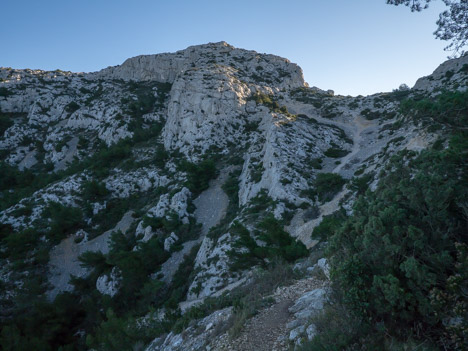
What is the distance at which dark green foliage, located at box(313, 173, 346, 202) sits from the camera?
17.5 m

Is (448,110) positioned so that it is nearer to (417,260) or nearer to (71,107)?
(417,260)

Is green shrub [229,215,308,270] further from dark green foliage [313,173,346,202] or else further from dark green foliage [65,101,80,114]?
dark green foliage [65,101,80,114]

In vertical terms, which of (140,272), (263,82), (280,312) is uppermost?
(263,82)

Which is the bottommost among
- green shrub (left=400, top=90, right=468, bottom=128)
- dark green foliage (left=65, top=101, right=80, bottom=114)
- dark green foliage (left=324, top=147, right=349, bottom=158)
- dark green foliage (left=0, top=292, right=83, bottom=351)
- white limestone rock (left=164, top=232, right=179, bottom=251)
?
dark green foliage (left=0, top=292, right=83, bottom=351)

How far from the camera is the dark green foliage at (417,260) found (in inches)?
117

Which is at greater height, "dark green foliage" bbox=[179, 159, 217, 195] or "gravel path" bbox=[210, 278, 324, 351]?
"dark green foliage" bbox=[179, 159, 217, 195]

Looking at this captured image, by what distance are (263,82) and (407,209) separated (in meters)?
55.2

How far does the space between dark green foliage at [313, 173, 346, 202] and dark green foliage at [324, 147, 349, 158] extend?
25.5 ft

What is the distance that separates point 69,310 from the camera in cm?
1641

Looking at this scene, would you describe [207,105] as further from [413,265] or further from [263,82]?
[413,265]

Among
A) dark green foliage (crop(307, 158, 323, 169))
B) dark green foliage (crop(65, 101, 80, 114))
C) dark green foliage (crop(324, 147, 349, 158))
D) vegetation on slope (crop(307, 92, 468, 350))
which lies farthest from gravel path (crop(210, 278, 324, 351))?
dark green foliage (crop(65, 101, 80, 114))

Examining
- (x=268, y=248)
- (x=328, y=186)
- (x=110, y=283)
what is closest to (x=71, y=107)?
(x=110, y=283)

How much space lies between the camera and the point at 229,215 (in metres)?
22.1

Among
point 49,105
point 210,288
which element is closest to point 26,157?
point 49,105
